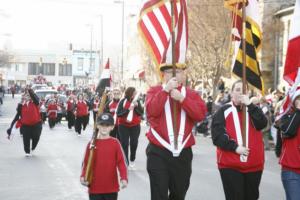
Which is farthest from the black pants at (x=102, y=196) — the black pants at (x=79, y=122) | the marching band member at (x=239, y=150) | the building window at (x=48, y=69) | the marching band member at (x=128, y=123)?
the building window at (x=48, y=69)

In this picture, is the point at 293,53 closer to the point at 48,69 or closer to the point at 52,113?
the point at 52,113

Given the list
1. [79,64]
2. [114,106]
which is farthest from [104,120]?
[79,64]

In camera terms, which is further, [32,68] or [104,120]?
[32,68]

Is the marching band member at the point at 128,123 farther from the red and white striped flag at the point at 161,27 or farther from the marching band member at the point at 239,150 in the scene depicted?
the marching band member at the point at 239,150

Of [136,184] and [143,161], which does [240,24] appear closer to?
[136,184]

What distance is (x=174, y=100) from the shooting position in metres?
6.93

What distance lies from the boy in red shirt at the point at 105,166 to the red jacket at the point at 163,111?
1.63ft

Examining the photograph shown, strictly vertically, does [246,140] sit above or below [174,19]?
below

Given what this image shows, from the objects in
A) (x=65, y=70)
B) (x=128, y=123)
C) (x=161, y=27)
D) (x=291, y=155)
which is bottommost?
(x=65, y=70)

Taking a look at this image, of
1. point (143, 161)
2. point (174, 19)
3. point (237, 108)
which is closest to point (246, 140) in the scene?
point (237, 108)

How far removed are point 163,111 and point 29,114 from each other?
10.5 metres

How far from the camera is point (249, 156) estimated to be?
6984mm

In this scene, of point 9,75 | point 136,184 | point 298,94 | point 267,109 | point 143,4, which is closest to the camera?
point 298,94

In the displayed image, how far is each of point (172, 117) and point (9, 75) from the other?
5087 inches
